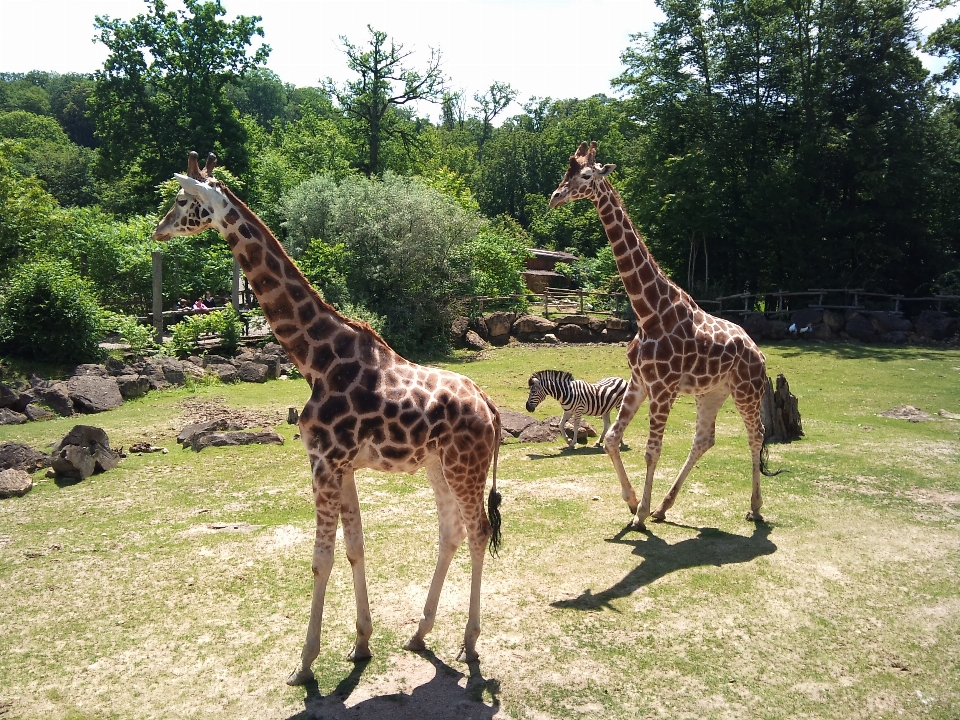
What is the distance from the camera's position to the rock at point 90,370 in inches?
764

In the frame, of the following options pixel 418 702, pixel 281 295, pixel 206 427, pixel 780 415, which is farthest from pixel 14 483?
pixel 780 415

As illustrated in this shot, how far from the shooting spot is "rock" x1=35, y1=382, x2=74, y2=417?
1678 centimetres

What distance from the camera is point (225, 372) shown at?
21047mm

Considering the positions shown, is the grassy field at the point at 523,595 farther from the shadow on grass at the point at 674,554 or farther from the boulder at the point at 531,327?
Result: the boulder at the point at 531,327

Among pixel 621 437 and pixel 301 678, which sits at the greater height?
pixel 621 437

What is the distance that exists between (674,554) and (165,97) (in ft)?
149

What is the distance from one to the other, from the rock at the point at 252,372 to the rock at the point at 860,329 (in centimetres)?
2160

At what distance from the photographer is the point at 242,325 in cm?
2488

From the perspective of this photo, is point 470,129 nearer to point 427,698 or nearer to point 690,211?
point 690,211

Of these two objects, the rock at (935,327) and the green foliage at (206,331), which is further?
the rock at (935,327)

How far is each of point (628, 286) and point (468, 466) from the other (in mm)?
4429

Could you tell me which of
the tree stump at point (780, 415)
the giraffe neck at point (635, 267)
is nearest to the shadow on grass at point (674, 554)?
the giraffe neck at point (635, 267)

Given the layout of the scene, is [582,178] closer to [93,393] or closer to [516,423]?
[516,423]

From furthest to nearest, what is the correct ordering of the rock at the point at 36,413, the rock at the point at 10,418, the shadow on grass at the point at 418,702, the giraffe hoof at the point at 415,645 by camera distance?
the rock at the point at 36,413
the rock at the point at 10,418
the giraffe hoof at the point at 415,645
the shadow on grass at the point at 418,702
